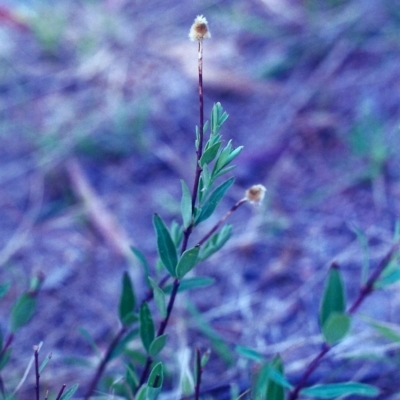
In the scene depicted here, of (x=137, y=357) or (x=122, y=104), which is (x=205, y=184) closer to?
(x=137, y=357)

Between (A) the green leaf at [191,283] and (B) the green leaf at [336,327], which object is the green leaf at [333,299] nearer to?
(B) the green leaf at [336,327]

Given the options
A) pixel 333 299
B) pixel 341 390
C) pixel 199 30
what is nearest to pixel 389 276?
pixel 333 299

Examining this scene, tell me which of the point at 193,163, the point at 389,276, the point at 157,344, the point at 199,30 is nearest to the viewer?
the point at 199,30

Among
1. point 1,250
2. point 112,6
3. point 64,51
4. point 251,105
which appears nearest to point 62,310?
point 1,250

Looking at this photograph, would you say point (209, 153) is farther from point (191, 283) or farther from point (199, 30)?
point (191, 283)

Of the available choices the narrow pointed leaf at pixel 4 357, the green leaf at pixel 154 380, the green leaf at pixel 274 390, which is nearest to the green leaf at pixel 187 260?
the green leaf at pixel 154 380

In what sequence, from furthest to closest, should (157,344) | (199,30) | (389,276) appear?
(389,276)
(157,344)
(199,30)

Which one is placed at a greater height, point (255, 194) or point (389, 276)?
point (255, 194)
